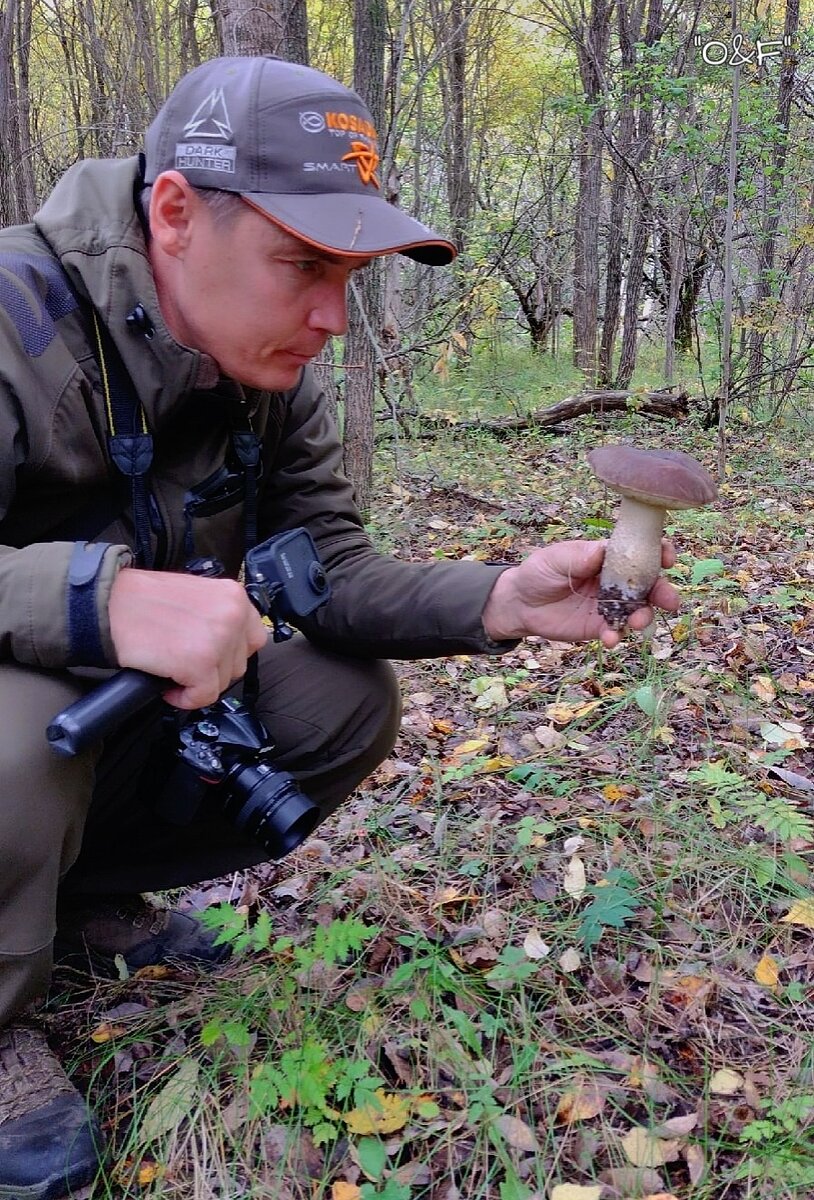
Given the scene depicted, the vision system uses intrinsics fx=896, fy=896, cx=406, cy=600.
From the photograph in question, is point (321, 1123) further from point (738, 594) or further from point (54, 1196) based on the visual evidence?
point (738, 594)

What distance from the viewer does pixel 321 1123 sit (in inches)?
65.5

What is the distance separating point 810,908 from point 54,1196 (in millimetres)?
1655

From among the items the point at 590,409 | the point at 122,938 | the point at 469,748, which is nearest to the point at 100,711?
the point at 122,938

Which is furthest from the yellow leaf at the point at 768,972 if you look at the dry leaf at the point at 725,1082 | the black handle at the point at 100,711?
the black handle at the point at 100,711

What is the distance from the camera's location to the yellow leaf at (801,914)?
2.01 m

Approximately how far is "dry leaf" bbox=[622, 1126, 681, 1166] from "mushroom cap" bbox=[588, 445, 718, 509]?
3.81 feet

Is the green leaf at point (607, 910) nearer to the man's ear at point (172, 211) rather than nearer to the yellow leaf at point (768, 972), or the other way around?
the yellow leaf at point (768, 972)

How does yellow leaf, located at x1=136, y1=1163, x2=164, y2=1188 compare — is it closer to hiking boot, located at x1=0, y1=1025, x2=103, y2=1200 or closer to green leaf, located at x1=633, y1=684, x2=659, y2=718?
hiking boot, located at x1=0, y1=1025, x2=103, y2=1200

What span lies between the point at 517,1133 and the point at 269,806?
0.74m

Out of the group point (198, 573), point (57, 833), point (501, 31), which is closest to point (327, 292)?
point (198, 573)

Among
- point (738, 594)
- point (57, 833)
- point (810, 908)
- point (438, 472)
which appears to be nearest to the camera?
point (57, 833)

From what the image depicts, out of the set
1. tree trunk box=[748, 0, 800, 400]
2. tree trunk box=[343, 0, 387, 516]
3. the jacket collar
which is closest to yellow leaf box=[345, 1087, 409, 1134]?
the jacket collar

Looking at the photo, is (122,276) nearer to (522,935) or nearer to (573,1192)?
(522,935)

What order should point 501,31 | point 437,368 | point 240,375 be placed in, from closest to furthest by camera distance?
point 240,375 < point 437,368 < point 501,31
